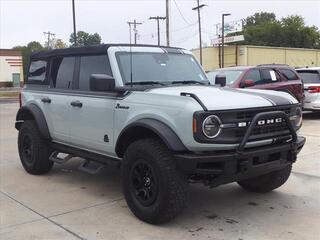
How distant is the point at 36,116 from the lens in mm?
6859

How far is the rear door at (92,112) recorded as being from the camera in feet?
17.9

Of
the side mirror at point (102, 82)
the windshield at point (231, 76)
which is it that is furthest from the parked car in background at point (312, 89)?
the side mirror at point (102, 82)

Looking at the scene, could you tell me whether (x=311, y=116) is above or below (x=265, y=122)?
below

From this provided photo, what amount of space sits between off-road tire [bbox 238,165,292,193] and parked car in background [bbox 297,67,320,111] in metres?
8.35

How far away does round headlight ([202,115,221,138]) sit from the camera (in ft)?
14.2

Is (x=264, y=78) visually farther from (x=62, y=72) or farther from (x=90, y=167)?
(x=90, y=167)

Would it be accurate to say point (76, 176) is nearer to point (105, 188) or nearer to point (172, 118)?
point (105, 188)

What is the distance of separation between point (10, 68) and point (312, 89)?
53.0m

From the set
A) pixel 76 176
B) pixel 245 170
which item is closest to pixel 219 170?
pixel 245 170

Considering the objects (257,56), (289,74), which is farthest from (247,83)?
(257,56)

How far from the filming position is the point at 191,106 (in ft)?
14.4

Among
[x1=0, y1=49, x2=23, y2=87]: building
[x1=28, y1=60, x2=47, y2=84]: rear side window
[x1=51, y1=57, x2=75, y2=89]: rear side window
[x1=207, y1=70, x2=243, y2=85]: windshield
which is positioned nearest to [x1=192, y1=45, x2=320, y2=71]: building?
[x1=0, y1=49, x2=23, y2=87]: building

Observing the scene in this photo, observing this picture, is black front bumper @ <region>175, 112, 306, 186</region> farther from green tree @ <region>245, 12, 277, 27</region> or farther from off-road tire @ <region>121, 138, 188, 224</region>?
green tree @ <region>245, 12, 277, 27</region>

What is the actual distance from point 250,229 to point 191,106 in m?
1.38
